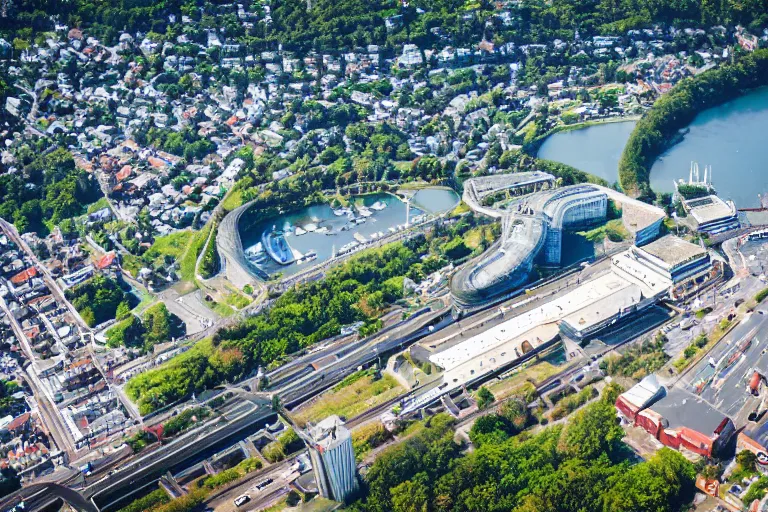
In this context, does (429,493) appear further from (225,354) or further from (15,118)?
(15,118)

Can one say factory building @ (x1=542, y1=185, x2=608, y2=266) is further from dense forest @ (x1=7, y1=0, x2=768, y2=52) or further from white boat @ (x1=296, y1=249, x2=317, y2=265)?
dense forest @ (x1=7, y1=0, x2=768, y2=52)

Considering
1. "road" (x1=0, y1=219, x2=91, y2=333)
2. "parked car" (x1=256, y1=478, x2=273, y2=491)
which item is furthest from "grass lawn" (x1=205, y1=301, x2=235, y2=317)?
"parked car" (x1=256, y1=478, x2=273, y2=491)

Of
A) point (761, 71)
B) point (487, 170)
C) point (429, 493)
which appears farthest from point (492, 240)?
point (761, 71)

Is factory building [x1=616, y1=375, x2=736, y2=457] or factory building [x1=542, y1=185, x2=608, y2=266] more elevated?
factory building [x1=542, y1=185, x2=608, y2=266]

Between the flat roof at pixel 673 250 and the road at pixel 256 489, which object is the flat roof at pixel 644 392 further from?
the road at pixel 256 489

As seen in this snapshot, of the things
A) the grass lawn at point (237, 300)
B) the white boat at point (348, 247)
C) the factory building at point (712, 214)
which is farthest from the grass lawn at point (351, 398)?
the factory building at point (712, 214)

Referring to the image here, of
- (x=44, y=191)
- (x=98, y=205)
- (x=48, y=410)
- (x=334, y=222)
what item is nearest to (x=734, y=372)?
(x=334, y=222)

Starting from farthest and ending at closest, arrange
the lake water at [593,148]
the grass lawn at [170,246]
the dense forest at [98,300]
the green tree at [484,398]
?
the lake water at [593,148] < the grass lawn at [170,246] < the dense forest at [98,300] < the green tree at [484,398]
